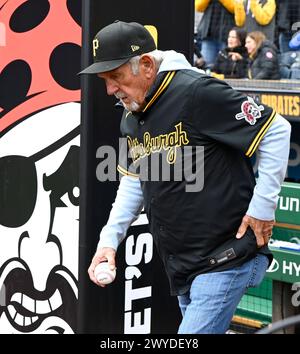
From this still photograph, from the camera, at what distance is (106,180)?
13.0ft

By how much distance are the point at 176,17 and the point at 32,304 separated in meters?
1.76

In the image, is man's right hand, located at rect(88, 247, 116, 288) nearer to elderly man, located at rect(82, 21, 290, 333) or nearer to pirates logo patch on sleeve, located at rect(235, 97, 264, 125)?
elderly man, located at rect(82, 21, 290, 333)

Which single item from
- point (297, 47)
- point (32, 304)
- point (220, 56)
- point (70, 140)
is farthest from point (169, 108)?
point (220, 56)

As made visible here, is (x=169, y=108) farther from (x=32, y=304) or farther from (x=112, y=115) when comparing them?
(x=32, y=304)

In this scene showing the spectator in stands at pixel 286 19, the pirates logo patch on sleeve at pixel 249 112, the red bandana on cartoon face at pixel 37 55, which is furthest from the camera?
the spectator in stands at pixel 286 19

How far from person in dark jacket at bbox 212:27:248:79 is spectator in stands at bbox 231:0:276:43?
184mm

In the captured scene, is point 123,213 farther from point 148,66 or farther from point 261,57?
point 261,57

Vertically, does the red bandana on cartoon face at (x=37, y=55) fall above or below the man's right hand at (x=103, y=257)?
above

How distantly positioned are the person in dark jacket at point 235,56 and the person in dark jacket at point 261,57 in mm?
132

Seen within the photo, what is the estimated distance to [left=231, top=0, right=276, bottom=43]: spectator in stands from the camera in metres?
9.56

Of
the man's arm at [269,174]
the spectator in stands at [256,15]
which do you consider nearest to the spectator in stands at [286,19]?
the spectator in stands at [256,15]

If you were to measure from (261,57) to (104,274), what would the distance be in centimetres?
641

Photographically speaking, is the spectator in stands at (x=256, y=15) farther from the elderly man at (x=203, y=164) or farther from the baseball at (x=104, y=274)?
the baseball at (x=104, y=274)

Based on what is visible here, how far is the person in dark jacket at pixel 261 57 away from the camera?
9.03 m
